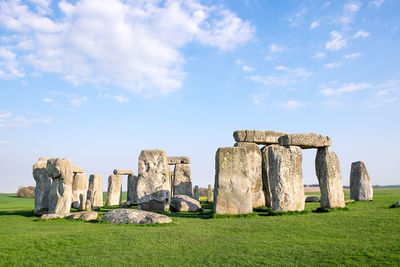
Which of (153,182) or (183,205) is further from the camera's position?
(153,182)

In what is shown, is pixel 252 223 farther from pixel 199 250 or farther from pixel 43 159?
pixel 43 159

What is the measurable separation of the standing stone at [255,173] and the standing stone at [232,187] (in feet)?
15.6

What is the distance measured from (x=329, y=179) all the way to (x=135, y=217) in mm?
7450

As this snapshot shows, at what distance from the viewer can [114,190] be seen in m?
22.6

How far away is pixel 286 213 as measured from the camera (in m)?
10.5

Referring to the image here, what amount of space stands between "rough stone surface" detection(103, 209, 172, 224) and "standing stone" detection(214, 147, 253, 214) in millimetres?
2116

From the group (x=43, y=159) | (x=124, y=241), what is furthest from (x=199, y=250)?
(x=43, y=159)

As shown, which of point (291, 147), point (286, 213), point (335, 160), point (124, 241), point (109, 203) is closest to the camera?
point (124, 241)

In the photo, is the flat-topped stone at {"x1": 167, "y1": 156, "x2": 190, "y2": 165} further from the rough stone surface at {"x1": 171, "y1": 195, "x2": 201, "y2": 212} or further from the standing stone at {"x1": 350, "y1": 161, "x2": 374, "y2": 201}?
the standing stone at {"x1": 350, "y1": 161, "x2": 374, "y2": 201}

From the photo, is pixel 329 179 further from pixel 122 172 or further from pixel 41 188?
pixel 122 172

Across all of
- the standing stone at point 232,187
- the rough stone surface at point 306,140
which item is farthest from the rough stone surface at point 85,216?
the rough stone surface at point 306,140

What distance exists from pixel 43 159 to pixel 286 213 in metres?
12.3

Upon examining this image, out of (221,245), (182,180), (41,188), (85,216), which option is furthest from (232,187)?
(182,180)

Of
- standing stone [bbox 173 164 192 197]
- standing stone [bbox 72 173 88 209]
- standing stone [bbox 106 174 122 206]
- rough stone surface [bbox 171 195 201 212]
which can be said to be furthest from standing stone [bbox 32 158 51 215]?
standing stone [bbox 173 164 192 197]
